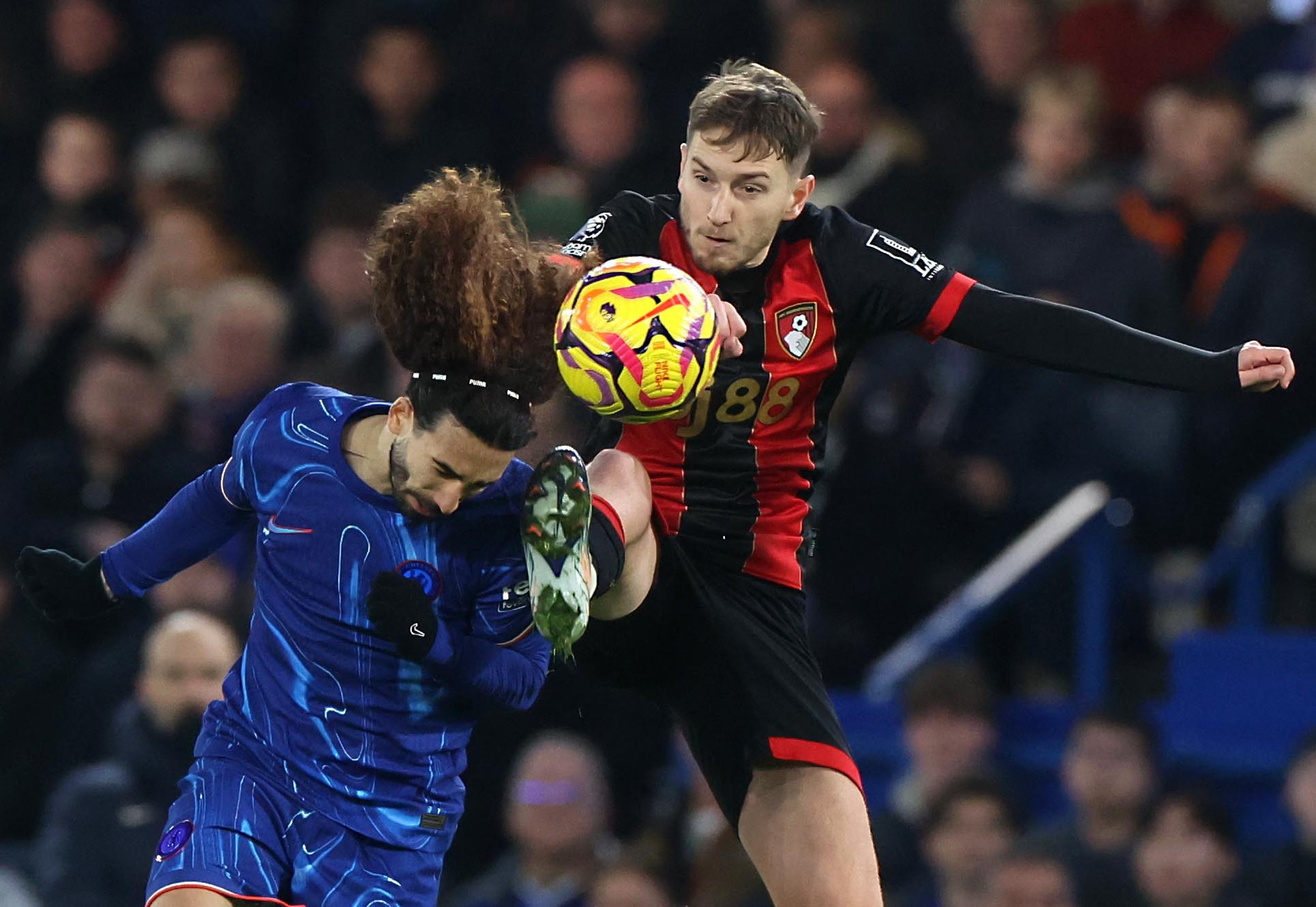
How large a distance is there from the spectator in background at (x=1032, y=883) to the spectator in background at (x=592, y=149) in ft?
9.68

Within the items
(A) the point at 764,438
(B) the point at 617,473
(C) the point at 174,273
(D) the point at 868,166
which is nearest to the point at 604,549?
(B) the point at 617,473

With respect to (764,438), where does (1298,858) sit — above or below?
below

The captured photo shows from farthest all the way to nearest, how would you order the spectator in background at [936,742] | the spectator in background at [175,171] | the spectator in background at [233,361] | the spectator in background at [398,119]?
the spectator in background at [175,171]
the spectator in background at [398,119]
the spectator in background at [233,361]
the spectator in background at [936,742]

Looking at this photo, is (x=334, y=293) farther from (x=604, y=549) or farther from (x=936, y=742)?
(x=604, y=549)

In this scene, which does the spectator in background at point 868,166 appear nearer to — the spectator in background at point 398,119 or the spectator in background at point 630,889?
the spectator in background at point 398,119

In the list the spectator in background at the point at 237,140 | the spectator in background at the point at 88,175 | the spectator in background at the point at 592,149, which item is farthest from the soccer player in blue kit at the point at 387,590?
the spectator in background at the point at 88,175

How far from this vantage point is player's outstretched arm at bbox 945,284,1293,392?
450 centimetres

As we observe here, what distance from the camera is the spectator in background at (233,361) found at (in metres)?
8.52

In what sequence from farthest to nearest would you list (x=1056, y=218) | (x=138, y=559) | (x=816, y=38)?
(x=816, y=38), (x=1056, y=218), (x=138, y=559)

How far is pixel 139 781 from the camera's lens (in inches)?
267

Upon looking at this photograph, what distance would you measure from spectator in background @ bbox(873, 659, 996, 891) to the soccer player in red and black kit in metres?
2.27

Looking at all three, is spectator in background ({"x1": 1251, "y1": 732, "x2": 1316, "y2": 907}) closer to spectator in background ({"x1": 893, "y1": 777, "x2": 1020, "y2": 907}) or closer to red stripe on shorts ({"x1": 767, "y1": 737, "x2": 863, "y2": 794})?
spectator in background ({"x1": 893, "y1": 777, "x2": 1020, "y2": 907})

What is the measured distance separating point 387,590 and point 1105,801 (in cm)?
334

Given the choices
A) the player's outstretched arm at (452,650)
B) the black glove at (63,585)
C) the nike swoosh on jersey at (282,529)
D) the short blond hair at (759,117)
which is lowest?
the black glove at (63,585)
